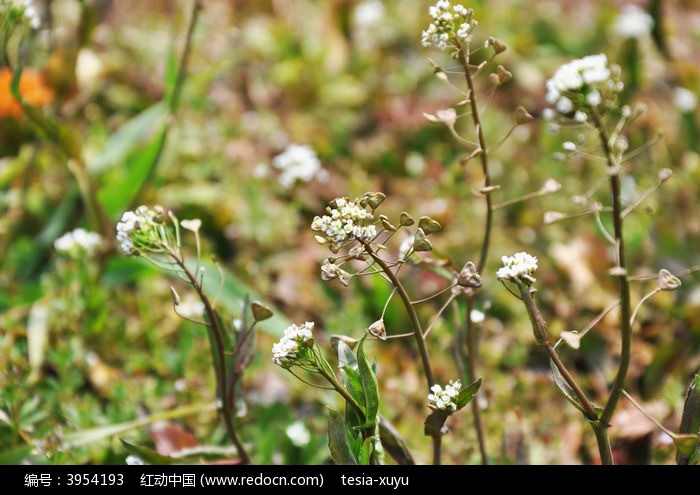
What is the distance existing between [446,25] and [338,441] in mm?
725

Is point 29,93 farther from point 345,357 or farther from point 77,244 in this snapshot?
point 345,357

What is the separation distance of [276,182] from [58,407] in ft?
3.71

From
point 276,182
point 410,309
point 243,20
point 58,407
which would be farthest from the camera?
point 243,20

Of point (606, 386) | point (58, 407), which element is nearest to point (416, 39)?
point (606, 386)

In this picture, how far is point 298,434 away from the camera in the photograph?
1.70m

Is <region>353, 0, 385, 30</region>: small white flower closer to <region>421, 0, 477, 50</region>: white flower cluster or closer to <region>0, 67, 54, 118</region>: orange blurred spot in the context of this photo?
<region>0, 67, 54, 118</region>: orange blurred spot

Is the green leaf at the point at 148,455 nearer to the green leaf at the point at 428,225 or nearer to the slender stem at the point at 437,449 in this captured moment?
the slender stem at the point at 437,449

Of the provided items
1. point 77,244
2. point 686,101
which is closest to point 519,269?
point 77,244

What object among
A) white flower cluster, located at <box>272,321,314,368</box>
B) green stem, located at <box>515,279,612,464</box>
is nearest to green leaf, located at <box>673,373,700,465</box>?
green stem, located at <box>515,279,612,464</box>

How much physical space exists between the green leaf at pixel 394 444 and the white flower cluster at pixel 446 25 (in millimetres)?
684

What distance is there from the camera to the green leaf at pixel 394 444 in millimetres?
1344

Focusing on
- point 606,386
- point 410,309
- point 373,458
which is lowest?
point 606,386
